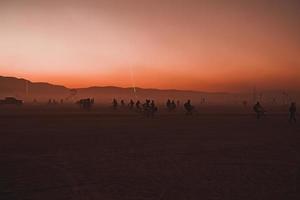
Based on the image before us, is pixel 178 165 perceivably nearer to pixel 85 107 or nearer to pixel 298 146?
pixel 298 146

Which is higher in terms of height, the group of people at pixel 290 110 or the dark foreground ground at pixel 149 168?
the group of people at pixel 290 110

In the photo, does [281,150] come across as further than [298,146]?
No

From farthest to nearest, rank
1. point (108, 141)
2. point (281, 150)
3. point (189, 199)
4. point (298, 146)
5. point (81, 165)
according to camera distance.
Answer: point (108, 141) < point (298, 146) < point (281, 150) < point (81, 165) < point (189, 199)

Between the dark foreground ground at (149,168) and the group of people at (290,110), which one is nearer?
the dark foreground ground at (149,168)

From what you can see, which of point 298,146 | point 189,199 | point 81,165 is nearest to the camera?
point 189,199

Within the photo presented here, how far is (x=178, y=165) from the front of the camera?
14250 millimetres

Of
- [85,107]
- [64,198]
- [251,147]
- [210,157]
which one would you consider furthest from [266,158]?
[85,107]

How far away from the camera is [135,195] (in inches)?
401

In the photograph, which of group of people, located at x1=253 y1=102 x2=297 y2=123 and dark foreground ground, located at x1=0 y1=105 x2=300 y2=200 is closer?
dark foreground ground, located at x1=0 y1=105 x2=300 y2=200

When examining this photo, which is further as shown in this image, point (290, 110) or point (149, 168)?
point (290, 110)

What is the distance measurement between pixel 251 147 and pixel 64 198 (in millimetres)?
11339

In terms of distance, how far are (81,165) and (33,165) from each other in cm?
160

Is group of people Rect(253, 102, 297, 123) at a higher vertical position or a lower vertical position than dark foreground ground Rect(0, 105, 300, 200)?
higher

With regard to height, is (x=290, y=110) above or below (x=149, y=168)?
above
